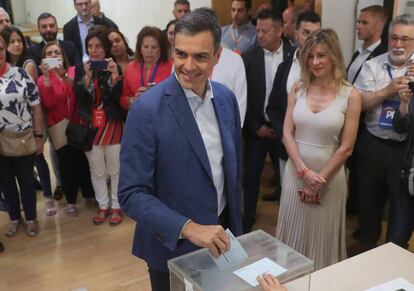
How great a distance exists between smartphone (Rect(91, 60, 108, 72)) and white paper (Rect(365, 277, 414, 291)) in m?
2.57

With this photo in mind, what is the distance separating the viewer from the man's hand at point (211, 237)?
1.34 m

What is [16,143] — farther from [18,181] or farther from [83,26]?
[83,26]

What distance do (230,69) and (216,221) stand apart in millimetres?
1835

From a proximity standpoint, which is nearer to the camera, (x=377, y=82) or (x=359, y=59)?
(x=377, y=82)

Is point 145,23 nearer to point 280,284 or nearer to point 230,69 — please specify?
point 230,69

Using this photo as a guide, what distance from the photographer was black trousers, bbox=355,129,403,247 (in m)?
2.85

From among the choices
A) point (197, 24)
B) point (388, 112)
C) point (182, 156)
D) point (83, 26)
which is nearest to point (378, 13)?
point (388, 112)

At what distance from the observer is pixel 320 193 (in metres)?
2.75

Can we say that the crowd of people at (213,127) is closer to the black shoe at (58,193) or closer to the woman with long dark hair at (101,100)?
the woman with long dark hair at (101,100)

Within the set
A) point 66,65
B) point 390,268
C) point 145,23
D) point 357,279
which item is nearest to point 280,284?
point 357,279

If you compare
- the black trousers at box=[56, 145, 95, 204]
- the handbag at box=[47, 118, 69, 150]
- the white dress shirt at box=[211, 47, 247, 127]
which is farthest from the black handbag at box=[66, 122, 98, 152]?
the white dress shirt at box=[211, 47, 247, 127]

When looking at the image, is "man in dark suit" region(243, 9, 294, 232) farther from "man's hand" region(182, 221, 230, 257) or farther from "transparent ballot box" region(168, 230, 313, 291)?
"man's hand" region(182, 221, 230, 257)

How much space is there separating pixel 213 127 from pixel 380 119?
60.6 inches

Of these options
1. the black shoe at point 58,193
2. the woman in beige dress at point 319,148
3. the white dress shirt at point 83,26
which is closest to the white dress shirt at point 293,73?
the woman in beige dress at point 319,148
